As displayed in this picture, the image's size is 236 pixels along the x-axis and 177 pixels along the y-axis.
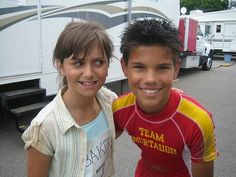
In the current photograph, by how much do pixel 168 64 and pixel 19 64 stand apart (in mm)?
3794

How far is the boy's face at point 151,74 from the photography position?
1744 mm

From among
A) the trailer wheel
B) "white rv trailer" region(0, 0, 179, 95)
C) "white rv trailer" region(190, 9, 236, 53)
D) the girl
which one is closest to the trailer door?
"white rv trailer" region(0, 0, 179, 95)

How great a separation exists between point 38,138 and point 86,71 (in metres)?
0.43

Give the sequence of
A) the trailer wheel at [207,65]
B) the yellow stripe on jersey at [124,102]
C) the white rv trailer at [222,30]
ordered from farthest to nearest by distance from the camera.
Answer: the white rv trailer at [222,30] → the trailer wheel at [207,65] → the yellow stripe on jersey at [124,102]

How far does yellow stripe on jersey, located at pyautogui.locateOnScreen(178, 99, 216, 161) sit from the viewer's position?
1.76 m

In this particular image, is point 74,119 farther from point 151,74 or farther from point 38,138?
point 151,74

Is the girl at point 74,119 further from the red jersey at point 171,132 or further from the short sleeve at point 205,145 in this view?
the short sleeve at point 205,145

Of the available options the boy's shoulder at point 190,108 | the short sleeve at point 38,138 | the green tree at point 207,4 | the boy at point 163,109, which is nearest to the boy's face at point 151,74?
the boy at point 163,109

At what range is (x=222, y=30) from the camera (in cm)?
2058

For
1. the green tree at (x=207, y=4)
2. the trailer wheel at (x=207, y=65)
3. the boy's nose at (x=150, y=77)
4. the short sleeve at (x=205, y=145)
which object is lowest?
the trailer wheel at (x=207, y=65)

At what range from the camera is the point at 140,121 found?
193 centimetres

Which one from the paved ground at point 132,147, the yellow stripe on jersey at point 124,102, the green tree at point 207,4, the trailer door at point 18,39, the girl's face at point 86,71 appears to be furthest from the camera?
the green tree at point 207,4

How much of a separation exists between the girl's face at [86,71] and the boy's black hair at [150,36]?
167 mm

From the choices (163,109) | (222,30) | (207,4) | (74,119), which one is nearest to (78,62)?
(74,119)
